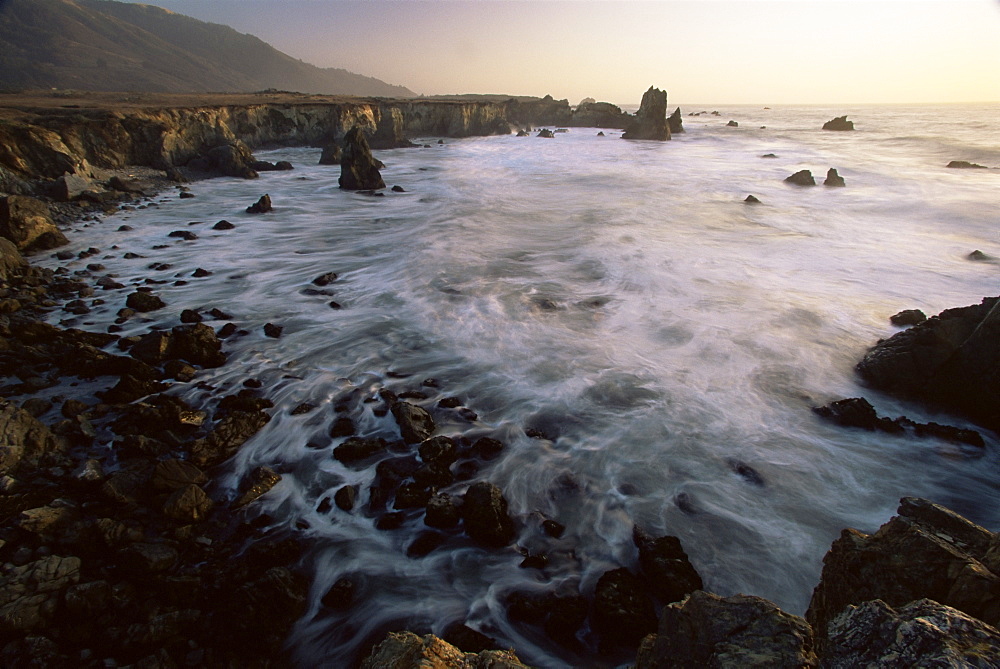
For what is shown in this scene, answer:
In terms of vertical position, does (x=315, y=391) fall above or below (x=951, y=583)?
below

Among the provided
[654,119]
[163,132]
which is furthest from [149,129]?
[654,119]

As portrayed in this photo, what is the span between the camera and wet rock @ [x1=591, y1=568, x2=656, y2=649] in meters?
3.24

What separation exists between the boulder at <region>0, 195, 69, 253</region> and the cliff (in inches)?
151

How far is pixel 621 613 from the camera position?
129 inches

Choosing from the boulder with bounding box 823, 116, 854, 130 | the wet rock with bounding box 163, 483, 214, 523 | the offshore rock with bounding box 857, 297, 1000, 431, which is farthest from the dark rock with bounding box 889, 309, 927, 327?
the boulder with bounding box 823, 116, 854, 130

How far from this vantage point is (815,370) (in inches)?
275

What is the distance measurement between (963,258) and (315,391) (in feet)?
57.6

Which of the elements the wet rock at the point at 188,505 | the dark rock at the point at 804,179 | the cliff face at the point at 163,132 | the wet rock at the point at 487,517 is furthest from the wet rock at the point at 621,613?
the dark rock at the point at 804,179

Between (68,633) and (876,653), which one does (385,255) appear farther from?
(876,653)

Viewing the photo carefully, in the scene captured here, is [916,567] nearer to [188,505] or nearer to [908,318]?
[188,505]

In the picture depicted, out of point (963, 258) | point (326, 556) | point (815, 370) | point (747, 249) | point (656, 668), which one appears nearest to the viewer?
point (656, 668)

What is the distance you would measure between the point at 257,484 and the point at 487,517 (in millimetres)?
2369

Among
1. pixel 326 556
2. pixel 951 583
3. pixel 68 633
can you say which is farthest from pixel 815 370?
pixel 68 633

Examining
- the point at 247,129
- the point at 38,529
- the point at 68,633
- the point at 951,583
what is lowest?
the point at 68,633
